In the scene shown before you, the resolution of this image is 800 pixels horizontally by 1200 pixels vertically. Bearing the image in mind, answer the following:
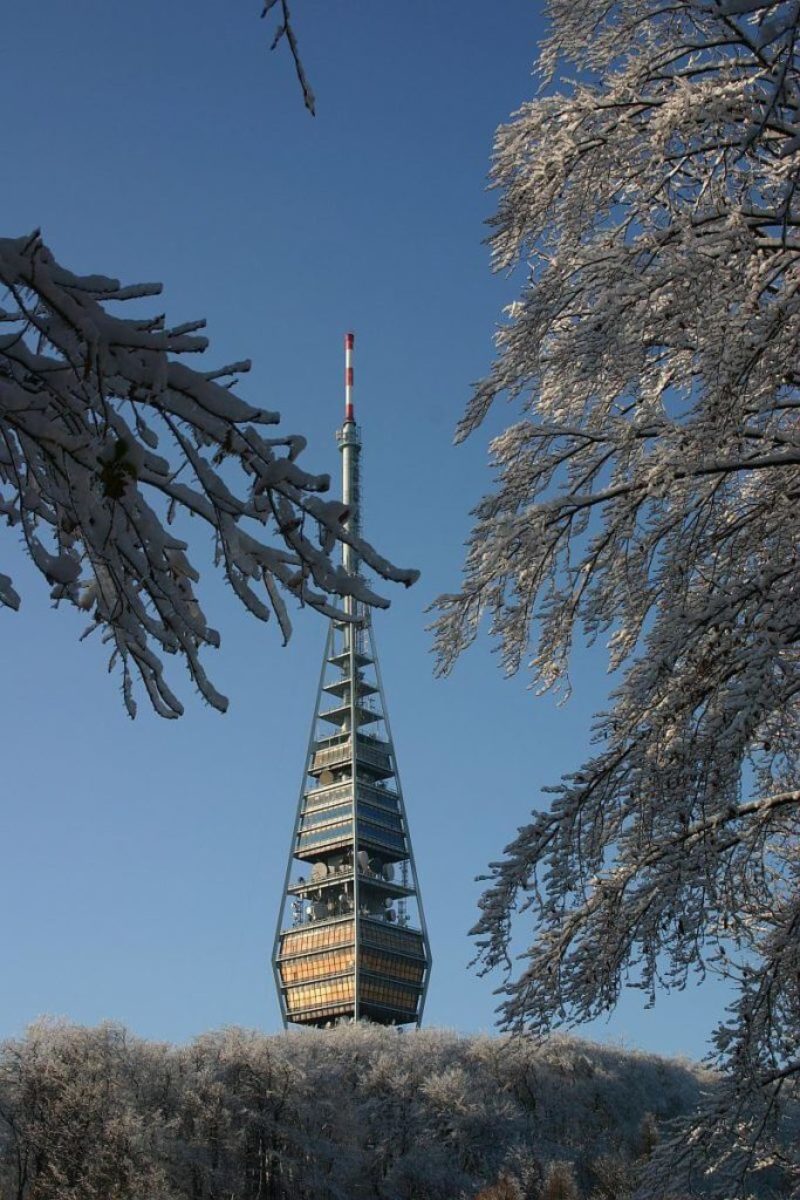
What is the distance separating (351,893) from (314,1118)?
184ft

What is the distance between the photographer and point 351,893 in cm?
9662

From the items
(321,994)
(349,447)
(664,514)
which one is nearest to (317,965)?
(321,994)

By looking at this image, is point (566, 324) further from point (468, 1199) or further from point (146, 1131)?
point (468, 1199)

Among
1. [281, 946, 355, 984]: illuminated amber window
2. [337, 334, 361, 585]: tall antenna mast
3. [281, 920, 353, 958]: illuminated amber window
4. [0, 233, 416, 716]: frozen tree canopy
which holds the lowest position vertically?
[0, 233, 416, 716]: frozen tree canopy

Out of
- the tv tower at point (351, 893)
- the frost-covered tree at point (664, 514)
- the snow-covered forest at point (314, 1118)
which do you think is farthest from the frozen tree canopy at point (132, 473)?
the tv tower at point (351, 893)

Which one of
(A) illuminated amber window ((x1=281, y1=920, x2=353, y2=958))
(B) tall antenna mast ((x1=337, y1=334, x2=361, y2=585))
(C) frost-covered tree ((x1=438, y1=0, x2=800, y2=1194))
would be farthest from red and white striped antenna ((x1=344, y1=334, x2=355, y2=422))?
(C) frost-covered tree ((x1=438, y1=0, x2=800, y2=1194))

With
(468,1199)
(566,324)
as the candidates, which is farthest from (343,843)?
(566,324)

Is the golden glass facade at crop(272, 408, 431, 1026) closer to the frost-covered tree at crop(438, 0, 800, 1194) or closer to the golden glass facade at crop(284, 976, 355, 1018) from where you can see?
the golden glass facade at crop(284, 976, 355, 1018)

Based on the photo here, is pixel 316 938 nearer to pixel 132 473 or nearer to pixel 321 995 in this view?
pixel 321 995

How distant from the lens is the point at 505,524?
8.31 m

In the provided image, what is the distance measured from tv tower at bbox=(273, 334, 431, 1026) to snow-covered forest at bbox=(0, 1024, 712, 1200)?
38.6 metres

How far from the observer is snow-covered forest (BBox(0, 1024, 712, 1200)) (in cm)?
3300

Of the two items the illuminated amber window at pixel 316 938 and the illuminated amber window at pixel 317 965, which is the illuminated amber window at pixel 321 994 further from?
the illuminated amber window at pixel 316 938

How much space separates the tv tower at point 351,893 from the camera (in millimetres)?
93438
